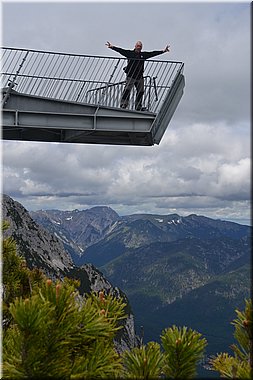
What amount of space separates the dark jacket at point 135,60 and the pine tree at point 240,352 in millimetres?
8221

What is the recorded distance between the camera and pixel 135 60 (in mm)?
10172

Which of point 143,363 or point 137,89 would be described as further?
point 137,89

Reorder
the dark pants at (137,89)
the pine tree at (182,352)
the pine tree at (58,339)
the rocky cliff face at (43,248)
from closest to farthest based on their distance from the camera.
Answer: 1. the pine tree at (58,339)
2. the pine tree at (182,352)
3. the dark pants at (137,89)
4. the rocky cliff face at (43,248)

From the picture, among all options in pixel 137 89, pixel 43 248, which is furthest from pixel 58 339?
pixel 43 248

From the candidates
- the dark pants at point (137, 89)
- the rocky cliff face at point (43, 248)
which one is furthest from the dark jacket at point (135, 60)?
the rocky cliff face at point (43, 248)

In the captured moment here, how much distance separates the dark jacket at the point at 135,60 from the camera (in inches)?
398

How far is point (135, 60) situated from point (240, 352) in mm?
8517

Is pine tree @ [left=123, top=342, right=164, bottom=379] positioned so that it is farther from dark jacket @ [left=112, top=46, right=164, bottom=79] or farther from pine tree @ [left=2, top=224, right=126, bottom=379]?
dark jacket @ [left=112, top=46, right=164, bottom=79]

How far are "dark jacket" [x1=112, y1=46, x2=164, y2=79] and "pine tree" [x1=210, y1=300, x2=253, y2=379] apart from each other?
324 inches

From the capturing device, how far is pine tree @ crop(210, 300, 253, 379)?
2492 mm

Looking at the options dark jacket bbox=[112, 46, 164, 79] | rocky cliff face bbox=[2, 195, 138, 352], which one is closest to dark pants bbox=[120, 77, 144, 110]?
dark jacket bbox=[112, 46, 164, 79]

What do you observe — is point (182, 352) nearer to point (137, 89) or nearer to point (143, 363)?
point (143, 363)

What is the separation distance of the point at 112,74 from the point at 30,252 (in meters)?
125

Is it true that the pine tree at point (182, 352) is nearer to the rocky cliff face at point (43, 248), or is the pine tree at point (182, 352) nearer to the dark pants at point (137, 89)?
the dark pants at point (137, 89)
